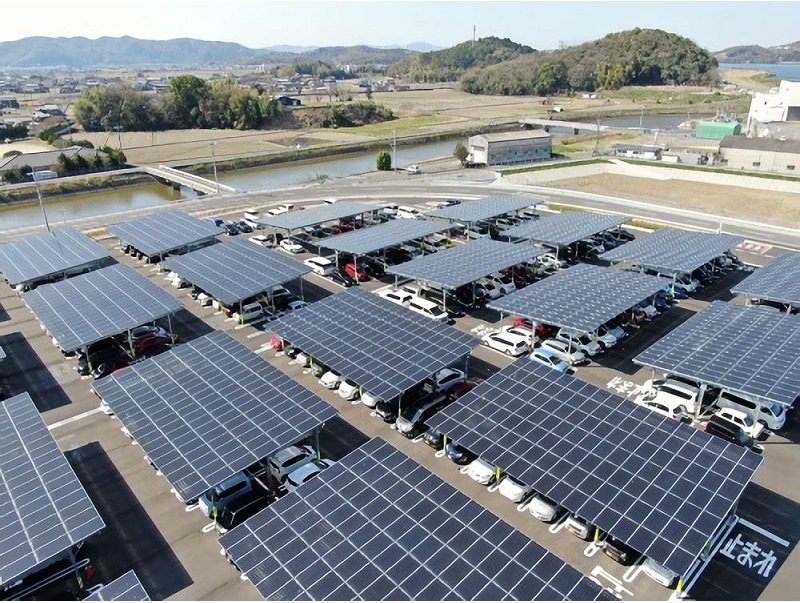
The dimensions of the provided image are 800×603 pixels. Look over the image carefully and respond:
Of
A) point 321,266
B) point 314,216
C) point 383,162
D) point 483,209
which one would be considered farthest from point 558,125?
point 321,266

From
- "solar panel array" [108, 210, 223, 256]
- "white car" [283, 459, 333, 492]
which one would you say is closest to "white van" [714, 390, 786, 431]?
"white car" [283, 459, 333, 492]

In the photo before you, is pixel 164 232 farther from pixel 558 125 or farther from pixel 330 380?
pixel 558 125

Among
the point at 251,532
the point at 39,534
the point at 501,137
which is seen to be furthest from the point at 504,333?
the point at 501,137

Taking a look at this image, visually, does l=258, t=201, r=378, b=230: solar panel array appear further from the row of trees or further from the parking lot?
the row of trees

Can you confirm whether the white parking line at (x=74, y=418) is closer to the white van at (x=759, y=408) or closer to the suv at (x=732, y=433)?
the suv at (x=732, y=433)

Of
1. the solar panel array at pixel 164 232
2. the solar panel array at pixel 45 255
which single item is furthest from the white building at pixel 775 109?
the solar panel array at pixel 45 255

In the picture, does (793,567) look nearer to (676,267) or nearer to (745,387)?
(745,387)
